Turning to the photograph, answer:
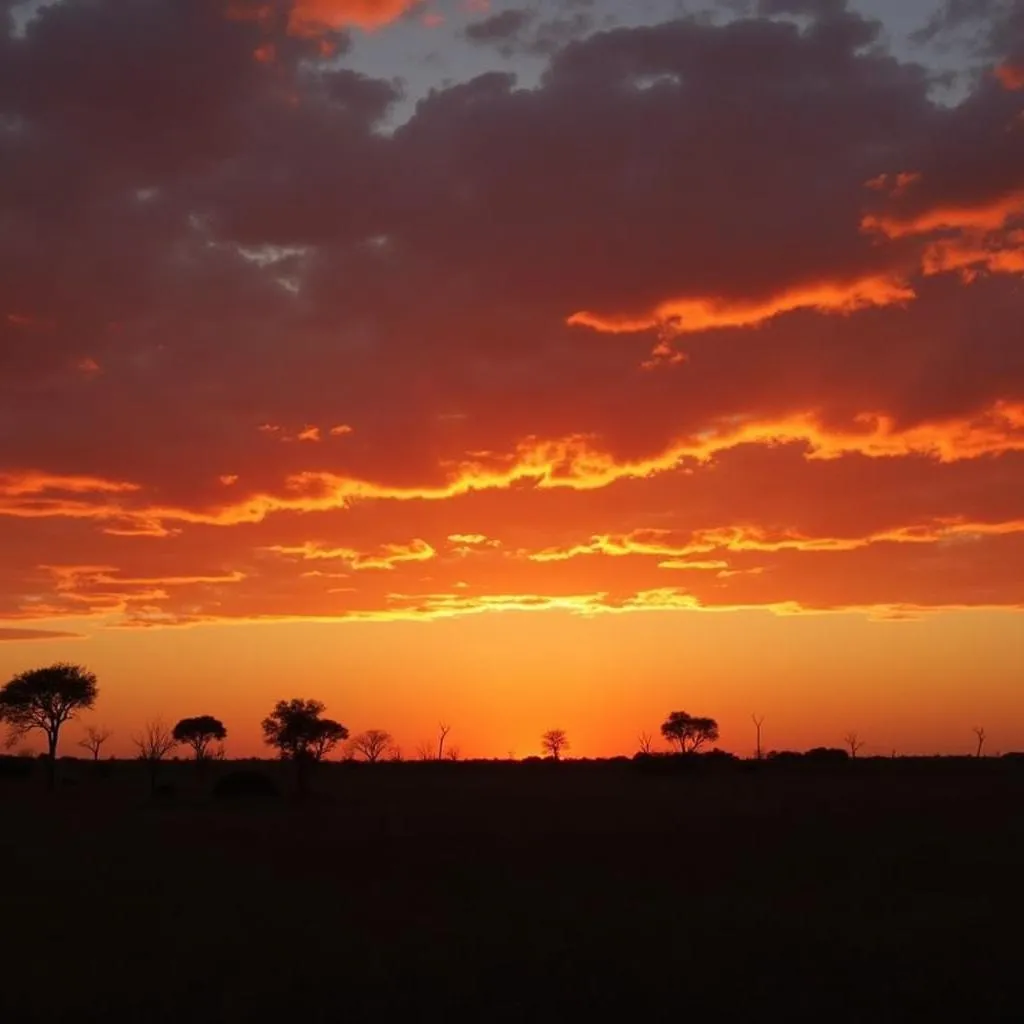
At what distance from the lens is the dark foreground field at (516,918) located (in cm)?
1717

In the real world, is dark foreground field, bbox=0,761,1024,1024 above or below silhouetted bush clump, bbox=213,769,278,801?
below

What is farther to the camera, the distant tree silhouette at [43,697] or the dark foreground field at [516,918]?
the distant tree silhouette at [43,697]

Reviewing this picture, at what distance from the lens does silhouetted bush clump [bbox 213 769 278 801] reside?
2894 inches

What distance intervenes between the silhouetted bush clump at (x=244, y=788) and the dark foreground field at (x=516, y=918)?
23.5 m

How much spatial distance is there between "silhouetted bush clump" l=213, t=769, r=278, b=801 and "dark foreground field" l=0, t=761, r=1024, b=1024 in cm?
2350

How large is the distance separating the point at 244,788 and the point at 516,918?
55527 mm

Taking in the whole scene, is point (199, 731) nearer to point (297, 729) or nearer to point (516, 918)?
point (297, 729)

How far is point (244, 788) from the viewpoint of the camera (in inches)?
2975

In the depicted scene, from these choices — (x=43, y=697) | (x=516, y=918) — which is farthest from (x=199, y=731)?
(x=516, y=918)

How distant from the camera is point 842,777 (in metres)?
98.4

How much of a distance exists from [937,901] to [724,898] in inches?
184

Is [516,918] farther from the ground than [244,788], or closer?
closer

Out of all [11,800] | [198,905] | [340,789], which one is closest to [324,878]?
[198,905]

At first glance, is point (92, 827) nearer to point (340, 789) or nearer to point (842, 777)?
point (340, 789)
